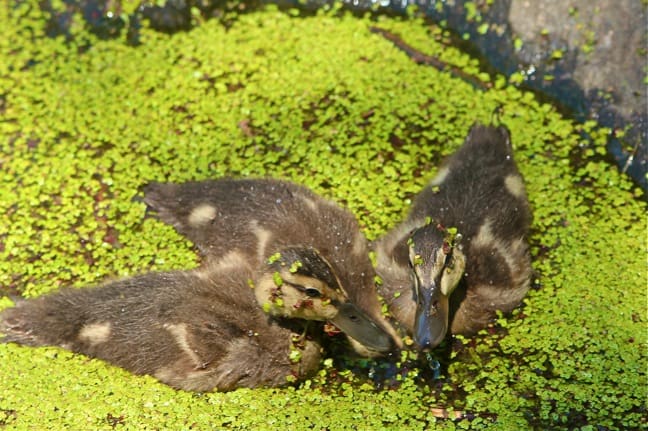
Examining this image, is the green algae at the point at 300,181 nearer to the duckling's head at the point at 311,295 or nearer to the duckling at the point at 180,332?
the duckling at the point at 180,332

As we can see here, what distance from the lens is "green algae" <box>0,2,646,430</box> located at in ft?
13.2

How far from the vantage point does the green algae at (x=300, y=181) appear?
4.02 meters

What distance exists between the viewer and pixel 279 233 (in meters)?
4.45

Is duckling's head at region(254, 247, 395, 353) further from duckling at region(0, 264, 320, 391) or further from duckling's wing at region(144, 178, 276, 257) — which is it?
duckling's wing at region(144, 178, 276, 257)

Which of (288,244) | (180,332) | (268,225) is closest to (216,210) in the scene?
(268,225)

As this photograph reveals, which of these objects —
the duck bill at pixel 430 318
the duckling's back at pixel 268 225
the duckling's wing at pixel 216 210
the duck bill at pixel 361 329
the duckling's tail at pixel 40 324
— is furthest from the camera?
the duckling's wing at pixel 216 210

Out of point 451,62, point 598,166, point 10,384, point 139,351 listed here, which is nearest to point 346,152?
point 451,62

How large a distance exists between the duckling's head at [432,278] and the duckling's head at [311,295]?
198 millimetres

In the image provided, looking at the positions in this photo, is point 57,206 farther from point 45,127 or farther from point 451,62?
point 451,62

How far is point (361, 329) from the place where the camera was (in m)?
4.12

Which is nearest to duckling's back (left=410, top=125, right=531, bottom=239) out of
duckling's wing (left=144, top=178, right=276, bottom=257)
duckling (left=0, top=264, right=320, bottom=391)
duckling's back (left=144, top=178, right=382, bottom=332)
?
duckling's back (left=144, top=178, right=382, bottom=332)

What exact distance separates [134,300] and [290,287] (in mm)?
695

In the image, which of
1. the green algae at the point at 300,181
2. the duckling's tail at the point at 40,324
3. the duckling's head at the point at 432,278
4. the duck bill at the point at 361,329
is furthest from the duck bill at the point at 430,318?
the duckling's tail at the point at 40,324

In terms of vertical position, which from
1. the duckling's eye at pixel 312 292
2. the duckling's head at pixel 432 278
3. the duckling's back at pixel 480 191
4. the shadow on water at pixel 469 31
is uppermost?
the shadow on water at pixel 469 31
